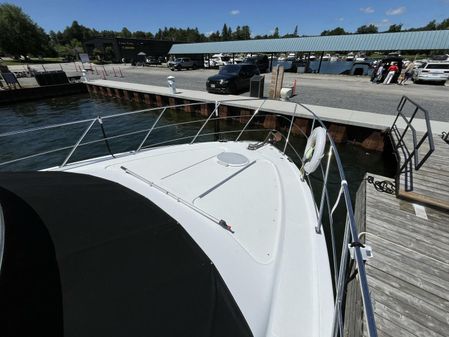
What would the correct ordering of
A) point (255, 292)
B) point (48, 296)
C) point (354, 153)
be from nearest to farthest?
1. point (48, 296)
2. point (255, 292)
3. point (354, 153)

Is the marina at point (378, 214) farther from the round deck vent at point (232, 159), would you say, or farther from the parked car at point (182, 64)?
the parked car at point (182, 64)

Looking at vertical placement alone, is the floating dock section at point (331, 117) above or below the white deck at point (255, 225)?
below

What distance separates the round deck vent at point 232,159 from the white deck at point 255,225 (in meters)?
0.06

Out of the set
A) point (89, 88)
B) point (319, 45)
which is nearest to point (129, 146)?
point (89, 88)

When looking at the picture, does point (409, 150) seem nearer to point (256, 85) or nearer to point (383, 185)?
point (383, 185)

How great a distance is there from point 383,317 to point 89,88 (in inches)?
1021

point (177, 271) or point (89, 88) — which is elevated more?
point (177, 271)

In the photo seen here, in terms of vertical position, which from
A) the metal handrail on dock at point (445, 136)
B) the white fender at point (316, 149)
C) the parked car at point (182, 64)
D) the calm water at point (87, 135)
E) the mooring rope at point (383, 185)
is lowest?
the calm water at point (87, 135)

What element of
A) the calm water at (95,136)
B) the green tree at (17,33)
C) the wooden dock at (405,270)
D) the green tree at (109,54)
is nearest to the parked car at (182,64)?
the calm water at (95,136)

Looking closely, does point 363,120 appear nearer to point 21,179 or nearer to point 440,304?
point 440,304

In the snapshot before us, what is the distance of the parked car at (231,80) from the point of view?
1360cm

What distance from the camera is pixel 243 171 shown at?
3.72 m

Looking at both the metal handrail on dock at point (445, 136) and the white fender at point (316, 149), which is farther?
the metal handrail on dock at point (445, 136)

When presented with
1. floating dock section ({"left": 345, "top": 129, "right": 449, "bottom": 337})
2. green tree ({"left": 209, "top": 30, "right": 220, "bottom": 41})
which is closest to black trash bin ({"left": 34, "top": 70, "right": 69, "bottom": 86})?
floating dock section ({"left": 345, "top": 129, "right": 449, "bottom": 337})
